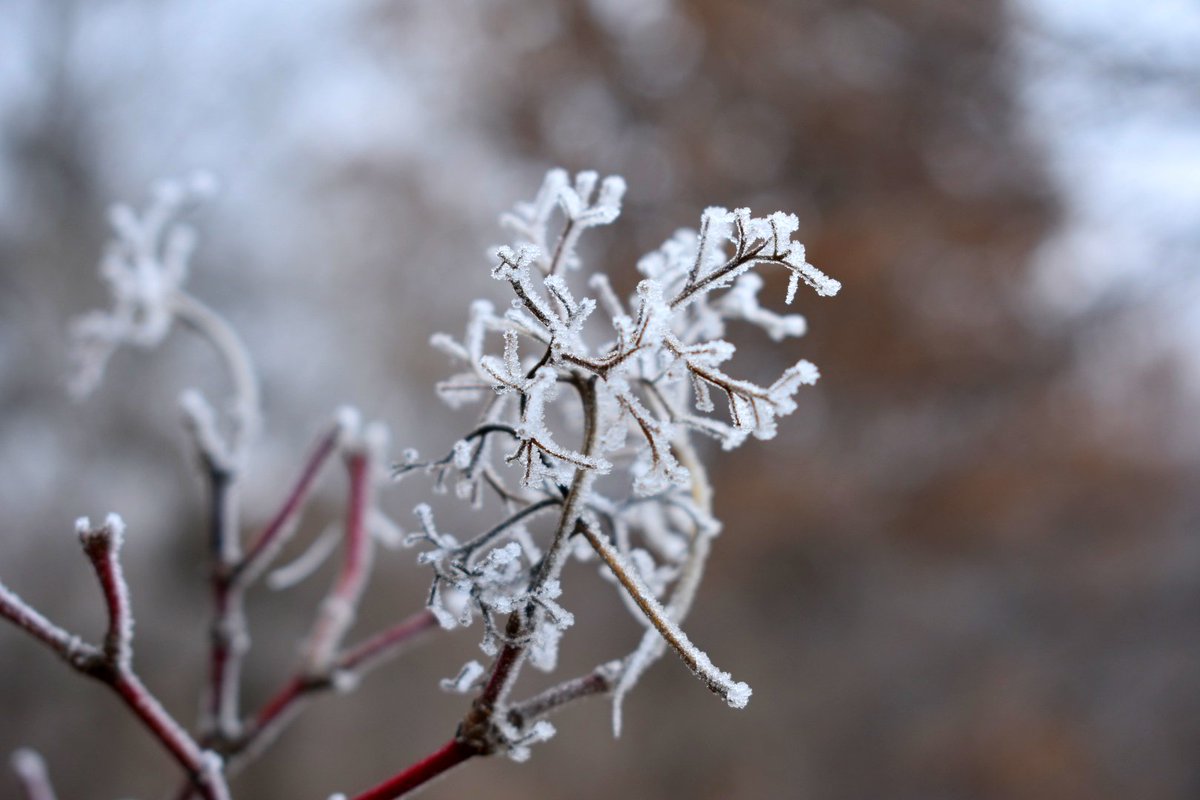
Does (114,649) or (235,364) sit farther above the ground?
(235,364)

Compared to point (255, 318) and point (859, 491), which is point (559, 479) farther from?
point (255, 318)

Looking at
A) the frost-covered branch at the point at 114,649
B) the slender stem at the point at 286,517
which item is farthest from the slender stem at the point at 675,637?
the slender stem at the point at 286,517

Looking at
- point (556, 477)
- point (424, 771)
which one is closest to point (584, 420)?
point (556, 477)

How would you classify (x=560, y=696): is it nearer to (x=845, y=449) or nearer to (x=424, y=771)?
(x=424, y=771)

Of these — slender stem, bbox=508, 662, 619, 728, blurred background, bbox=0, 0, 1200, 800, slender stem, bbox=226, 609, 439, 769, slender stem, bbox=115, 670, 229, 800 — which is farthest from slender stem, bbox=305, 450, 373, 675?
blurred background, bbox=0, 0, 1200, 800

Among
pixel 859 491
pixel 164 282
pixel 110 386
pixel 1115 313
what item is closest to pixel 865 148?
pixel 1115 313

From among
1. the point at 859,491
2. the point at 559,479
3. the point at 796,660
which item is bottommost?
the point at 559,479

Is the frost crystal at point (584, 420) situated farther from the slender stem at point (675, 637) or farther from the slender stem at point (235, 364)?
Result: the slender stem at point (235, 364)
